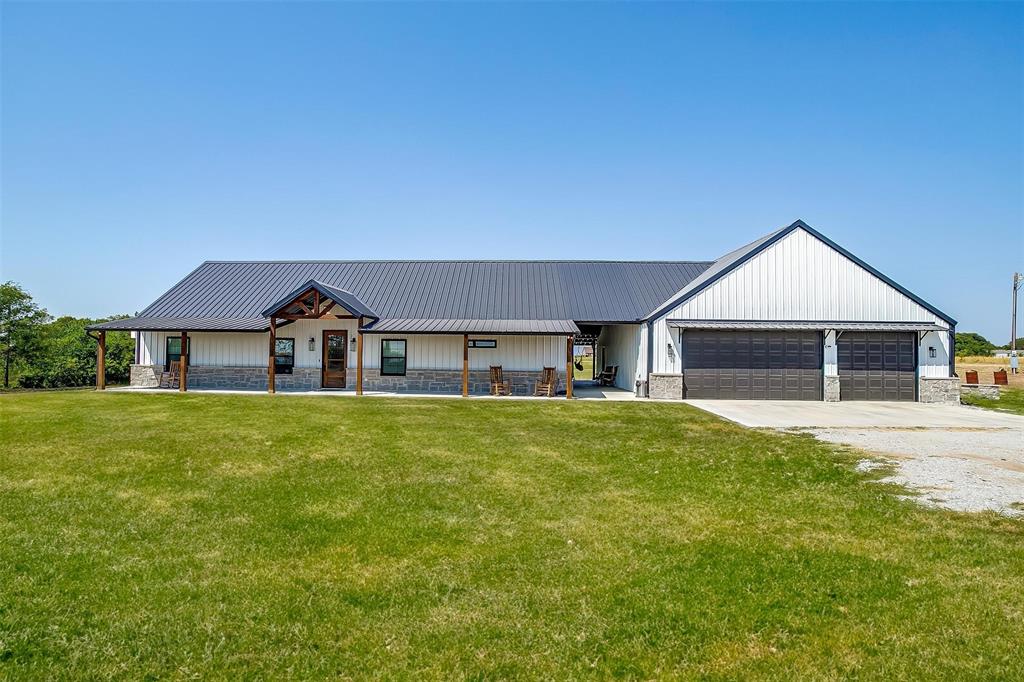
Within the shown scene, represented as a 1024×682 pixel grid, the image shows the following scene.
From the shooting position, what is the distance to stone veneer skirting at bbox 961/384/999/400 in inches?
826

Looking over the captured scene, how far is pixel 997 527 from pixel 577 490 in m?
4.34

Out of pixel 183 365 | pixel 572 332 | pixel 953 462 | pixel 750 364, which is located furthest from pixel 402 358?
pixel 953 462

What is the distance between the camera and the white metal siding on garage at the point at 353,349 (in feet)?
69.3

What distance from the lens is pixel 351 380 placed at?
21.5 metres

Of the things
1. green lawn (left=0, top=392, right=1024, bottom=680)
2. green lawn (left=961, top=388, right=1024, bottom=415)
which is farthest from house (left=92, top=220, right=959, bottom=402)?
green lawn (left=0, top=392, right=1024, bottom=680)

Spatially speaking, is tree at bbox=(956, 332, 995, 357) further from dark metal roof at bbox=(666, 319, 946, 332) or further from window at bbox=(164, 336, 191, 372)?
window at bbox=(164, 336, 191, 372)

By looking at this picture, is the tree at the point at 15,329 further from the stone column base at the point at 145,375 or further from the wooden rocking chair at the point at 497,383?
the wooden rocking chair at the point at 497,383

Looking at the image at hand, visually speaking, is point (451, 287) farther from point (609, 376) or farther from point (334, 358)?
point (609, 376)

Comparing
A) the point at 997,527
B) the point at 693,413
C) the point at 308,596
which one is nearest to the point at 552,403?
the point at 693,413

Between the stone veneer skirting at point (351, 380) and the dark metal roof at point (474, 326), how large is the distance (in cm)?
180

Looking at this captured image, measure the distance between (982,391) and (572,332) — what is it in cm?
1634

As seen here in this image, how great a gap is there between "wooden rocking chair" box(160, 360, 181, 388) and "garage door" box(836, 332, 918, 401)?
24.2 meters

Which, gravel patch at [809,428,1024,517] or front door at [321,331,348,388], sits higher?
front door at [321,331,348,388]

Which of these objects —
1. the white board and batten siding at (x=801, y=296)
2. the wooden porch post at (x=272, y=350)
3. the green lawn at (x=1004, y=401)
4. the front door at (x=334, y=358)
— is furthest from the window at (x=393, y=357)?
the green lawn at (x=1004, y=401)
